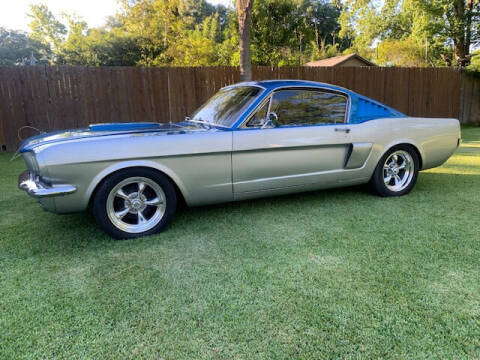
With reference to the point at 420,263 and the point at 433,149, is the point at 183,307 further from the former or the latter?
the point at 433,149

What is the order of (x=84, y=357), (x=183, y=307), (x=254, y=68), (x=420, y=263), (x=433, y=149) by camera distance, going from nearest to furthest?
1. (x=84, y=357)
2. (x=183, y=307)
3. (x=420, y=263)
4. (x=433, y=149)
5. (x=254, y=68)

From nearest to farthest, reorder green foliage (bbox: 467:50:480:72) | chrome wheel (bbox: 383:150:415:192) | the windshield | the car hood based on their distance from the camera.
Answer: the car hood → the windshield → chrome wheel (bbox: 383:150:415:192) → green foliage (bbox: 467:50:480:72)

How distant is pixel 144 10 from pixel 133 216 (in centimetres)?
2077

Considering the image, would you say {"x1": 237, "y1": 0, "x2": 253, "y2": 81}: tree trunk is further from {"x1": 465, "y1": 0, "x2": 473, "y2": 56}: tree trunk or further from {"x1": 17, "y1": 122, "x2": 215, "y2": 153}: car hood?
{"x1": 465, "y1": 0, "x2": 473, "y2": 56}: tree trunk

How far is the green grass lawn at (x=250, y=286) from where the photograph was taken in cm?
177

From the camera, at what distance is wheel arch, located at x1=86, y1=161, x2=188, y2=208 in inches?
115

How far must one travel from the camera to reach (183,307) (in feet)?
6.84

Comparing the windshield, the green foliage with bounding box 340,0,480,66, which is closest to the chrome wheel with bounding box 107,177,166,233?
the windshield

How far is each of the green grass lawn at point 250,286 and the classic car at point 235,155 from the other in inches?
14.7

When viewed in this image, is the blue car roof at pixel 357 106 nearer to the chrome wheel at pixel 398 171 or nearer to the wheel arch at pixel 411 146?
the wheel arch at pixel 411 146

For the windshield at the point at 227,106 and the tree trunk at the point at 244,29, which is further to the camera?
the tree trunk at the point at 244,29

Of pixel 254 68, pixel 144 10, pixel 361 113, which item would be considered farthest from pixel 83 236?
pixel 144 10

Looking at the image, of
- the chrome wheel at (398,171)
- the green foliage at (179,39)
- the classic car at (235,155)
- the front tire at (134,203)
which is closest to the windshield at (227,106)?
the classic car at (235,155)

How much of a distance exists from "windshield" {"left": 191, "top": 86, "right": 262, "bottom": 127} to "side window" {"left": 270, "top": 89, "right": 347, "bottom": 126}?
0.99 feet
